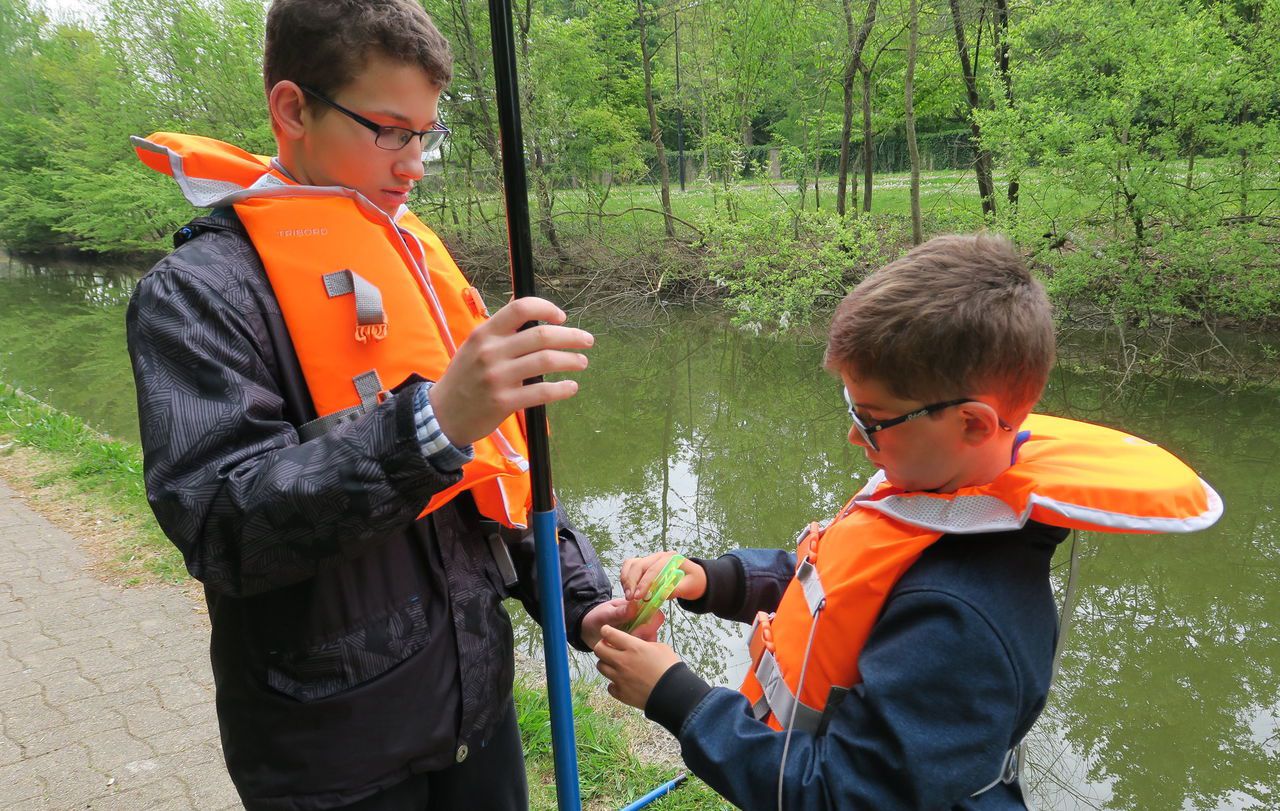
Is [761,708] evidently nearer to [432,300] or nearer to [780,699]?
[780,699]

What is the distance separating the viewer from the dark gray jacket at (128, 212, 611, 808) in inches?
40.1

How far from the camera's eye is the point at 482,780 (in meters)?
1.56

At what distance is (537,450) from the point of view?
4.38ft

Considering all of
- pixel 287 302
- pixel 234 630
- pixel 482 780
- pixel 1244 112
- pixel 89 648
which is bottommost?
pixel 89 648

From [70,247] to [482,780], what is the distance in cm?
3459

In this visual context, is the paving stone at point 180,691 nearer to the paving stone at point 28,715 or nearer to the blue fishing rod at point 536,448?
the paving stone at point 28,715

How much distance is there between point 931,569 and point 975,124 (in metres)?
11.2

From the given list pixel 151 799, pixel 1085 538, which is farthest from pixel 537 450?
pixel 1085 538

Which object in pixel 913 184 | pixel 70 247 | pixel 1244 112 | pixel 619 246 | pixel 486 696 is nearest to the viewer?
pixel 486 696

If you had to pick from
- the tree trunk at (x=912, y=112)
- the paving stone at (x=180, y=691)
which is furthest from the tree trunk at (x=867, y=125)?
the paving stone at (x=180, y=691)

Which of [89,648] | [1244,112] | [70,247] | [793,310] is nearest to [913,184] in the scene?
[793,310]

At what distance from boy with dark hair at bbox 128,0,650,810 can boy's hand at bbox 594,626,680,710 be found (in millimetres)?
231

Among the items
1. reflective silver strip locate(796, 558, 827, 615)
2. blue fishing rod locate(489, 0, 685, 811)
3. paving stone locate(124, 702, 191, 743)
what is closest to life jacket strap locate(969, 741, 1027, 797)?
reflective silver strip locate(796, 558, 827, 615)

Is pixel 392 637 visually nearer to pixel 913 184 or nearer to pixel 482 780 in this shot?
pixel 482 780
